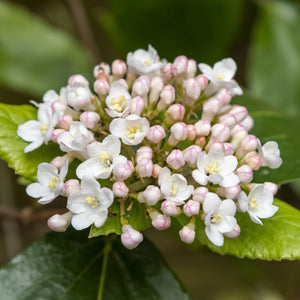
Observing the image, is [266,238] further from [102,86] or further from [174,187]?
[102,86]

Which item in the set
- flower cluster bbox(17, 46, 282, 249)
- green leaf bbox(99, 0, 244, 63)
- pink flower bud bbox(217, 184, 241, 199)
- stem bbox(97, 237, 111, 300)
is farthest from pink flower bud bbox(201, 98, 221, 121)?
green leaf bbox(99, 0, 244, 63)

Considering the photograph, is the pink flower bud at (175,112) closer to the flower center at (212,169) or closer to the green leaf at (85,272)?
the flower center at (212,169)

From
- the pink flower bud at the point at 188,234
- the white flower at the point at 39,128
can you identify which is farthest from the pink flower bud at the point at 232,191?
the white flower at the point at 39,128

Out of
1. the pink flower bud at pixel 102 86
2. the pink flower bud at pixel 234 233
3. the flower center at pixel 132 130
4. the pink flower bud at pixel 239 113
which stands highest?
the pink flower bud at pixel 102 86

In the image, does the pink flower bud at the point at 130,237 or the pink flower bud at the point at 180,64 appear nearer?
the pink flower bud at the point at 130,237

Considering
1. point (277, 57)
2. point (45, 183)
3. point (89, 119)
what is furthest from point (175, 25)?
point (45, 183)

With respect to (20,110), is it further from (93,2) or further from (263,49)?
(93,2)

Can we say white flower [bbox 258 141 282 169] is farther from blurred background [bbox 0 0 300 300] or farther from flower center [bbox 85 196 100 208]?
blurred background [bbox 0 0 300 300]
